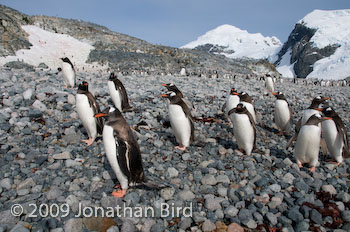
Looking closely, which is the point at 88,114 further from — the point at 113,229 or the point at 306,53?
the point at 306,53

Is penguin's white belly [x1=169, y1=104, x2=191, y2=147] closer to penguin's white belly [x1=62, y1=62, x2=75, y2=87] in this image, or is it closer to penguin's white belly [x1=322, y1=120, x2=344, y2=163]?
penguin's white belly [x1=322, y1=120, x2=344, y2=163]

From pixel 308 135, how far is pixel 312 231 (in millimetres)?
2113

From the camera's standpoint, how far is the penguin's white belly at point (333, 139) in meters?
4.95

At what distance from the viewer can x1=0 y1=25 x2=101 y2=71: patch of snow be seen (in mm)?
20828

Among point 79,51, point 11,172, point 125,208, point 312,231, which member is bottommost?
point 312,231

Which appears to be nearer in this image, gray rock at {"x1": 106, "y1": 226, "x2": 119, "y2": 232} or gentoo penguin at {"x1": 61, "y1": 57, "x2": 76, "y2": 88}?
gray rock at {"x1": 106, "y1": 226, "x2": 119, "y2": 232}

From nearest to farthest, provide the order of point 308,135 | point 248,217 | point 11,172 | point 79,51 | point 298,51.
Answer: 1. point 248,217
2. point 11,172
3. point 308,135
4. point 79,51
5. point 298,51

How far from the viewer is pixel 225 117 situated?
721 cm

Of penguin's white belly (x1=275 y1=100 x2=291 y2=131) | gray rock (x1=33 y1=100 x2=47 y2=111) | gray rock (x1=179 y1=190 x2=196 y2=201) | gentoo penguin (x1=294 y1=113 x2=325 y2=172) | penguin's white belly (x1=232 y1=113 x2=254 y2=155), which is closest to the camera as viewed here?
→ gray rock (x1=179 y1=190 x2=196 y2=201)

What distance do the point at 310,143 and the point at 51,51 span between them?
80.5ft

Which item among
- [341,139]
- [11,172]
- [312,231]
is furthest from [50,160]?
[341,139]

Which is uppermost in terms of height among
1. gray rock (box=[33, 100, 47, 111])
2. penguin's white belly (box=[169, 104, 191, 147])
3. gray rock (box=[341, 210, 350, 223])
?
gray rock (box=[33, 100, 47, 111])

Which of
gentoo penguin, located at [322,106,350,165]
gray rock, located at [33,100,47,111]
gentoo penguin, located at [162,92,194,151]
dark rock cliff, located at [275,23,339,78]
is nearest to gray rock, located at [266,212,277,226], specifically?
gentoo penguin, located at [162,92,194,151]

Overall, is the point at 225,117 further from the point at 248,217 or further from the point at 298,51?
the point at 298,51
